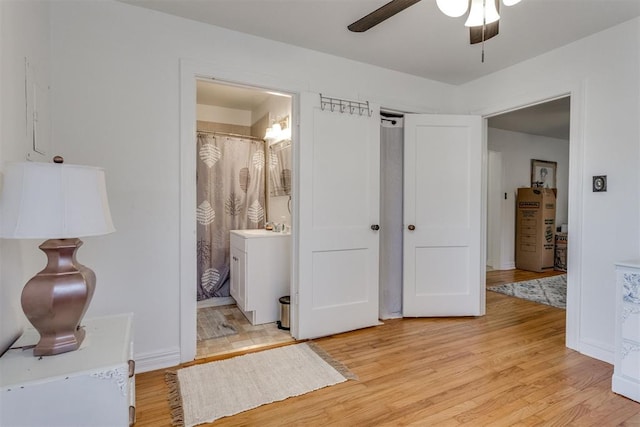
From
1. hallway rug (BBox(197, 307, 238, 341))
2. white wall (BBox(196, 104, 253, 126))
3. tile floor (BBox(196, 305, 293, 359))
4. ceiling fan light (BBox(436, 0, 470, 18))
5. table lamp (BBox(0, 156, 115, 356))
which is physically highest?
white wall (BBox(196, 104, 253, 126))

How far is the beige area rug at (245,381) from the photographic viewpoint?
5.93ft

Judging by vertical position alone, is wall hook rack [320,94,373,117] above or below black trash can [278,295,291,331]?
above

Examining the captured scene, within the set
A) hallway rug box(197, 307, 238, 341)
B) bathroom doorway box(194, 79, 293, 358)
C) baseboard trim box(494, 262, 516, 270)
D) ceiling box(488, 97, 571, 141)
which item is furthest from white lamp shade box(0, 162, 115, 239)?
baseboard trim box(494, 262, 516, 270)

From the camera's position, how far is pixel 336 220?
113 inches

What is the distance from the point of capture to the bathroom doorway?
361cm

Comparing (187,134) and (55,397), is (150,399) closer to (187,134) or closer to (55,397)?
(55,397)

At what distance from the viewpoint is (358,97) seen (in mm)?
2998

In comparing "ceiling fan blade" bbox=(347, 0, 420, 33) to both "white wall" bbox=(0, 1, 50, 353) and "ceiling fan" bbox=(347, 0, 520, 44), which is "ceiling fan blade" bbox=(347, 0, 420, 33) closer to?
"ceiling fan" bbox=(347, 0, 520, 44)

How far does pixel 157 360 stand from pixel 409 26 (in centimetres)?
298

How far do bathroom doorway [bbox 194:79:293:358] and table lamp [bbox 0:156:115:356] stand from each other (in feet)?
6.88

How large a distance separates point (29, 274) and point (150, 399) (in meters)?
0.95

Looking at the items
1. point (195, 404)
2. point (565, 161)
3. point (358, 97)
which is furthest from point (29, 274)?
point (565, 161)

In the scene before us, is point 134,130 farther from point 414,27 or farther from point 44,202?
point 414,27

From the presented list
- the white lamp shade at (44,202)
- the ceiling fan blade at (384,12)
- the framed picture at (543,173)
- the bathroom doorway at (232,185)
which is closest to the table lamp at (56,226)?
the white lamp shade at (44,202)
